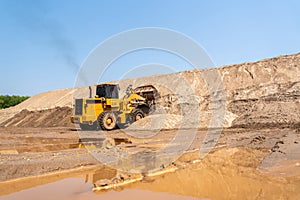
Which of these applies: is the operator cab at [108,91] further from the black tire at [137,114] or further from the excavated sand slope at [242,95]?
the excavated sand slope at [242,95]

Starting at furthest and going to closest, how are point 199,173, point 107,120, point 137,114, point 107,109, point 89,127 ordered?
point 89,127 → point 137,114 → point 107,109 → point 107,120 → point 199,173

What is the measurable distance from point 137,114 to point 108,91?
2473 mm

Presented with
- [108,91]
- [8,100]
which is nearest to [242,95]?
[108,91]

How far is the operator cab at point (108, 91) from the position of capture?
15.3 metres

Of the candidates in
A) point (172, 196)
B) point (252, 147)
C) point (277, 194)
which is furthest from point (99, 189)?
point (252, 147)

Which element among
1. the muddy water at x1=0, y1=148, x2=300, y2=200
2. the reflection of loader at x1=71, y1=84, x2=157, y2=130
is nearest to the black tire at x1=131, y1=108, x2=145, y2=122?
the reflection of loader at x1=71, y1=84, x2=157, y2=130

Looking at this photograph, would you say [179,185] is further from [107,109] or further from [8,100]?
[8,100]

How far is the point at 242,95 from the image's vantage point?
22594 millimetres

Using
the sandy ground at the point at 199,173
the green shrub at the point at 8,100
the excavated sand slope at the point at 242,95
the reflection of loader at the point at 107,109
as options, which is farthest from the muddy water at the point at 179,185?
the green shrub at the point at 8,100

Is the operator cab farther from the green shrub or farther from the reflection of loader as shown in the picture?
the green shrub

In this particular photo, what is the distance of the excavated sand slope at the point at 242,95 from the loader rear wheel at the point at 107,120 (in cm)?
172

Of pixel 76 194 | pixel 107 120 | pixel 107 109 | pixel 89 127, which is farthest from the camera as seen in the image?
pixel 89 127

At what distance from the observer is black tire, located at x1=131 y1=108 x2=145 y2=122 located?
16453 millimetres

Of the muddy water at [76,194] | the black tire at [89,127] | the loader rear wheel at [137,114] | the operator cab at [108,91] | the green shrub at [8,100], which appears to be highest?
the green shrub at [8,100]
